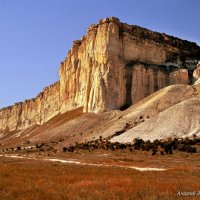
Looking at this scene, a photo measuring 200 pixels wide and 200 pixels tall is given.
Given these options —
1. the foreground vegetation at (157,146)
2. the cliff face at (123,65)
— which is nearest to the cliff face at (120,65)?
the cliff face at (123,65)

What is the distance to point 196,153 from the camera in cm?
4097

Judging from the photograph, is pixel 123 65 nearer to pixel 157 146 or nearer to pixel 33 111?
pixel 157 146

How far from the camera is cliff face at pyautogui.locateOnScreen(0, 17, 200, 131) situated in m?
78.2

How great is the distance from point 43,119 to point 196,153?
83520 mm

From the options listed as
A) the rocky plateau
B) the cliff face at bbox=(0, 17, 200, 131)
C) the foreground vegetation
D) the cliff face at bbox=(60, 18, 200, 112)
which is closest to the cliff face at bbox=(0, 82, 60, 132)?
the rocky plateau

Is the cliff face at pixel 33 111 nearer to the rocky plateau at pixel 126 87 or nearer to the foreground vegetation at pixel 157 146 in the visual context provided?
the rocky plateau at pixel 126 87

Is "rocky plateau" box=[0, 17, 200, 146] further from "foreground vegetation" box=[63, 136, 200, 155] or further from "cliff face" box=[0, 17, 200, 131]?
"foreground vegetation" box=[63, 136, 200, 155]

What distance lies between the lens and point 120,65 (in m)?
80.3

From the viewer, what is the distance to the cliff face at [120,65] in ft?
257

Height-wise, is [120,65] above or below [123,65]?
below

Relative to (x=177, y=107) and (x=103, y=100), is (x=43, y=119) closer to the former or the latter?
(x=103, y=100)

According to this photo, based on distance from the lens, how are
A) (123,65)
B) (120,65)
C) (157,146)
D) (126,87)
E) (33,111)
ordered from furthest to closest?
1. (33,111)
2. (126,87)
3. (123,65)
4. (120,65)
5. (157,146)

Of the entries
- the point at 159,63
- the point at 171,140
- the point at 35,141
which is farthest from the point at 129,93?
the point at 171,140

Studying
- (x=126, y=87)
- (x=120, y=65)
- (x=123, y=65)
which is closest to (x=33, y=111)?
(x=126, y=87)
